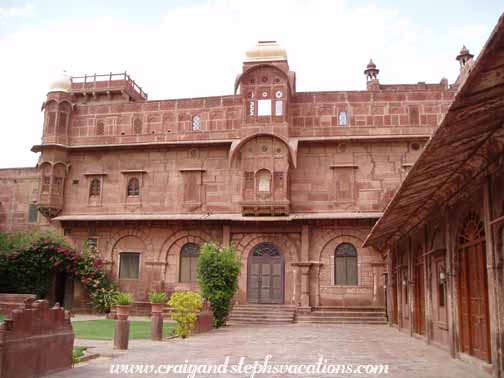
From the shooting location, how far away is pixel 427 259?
43.6 ft

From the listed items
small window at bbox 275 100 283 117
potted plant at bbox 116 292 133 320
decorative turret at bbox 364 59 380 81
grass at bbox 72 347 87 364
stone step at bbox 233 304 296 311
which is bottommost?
grass at bbox 72 347 87 364

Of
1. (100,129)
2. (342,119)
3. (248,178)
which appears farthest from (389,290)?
(100,129)

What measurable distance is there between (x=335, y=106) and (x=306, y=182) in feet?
11.5

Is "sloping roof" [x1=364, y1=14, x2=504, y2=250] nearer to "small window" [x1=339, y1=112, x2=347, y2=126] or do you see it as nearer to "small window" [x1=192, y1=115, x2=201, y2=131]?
"small window" [x1=339, y1=112, x2=347, y2=126]

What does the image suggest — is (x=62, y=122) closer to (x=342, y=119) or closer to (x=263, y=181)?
(x=263, y=181)

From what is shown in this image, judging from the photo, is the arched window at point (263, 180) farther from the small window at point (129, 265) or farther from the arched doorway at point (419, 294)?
the arched doorway at point (419, 294)

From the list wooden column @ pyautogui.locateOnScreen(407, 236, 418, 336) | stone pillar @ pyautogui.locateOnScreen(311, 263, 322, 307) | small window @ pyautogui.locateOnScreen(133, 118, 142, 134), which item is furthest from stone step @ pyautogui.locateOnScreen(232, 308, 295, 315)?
small window @ pyautogui.locateOnScreen(133, 118, 142, 134)

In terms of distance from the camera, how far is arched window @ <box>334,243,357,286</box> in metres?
22.2

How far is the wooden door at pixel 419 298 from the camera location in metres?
14.6

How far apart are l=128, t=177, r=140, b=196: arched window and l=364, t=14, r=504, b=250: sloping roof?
1428 centimetres

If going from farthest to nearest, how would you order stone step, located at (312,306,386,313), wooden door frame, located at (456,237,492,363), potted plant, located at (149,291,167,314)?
1. stone step, located at (312,306,386,313)
2. potted plant, located at (149,291,167,314)
3. wooden door frame, located at (456,237,492,363)

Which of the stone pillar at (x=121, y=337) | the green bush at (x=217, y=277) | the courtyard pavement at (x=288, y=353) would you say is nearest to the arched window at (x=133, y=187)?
the green bush at (x=217, y=277)

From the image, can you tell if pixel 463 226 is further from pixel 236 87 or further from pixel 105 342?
pixel 236 87

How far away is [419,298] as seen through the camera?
15.1 meters
